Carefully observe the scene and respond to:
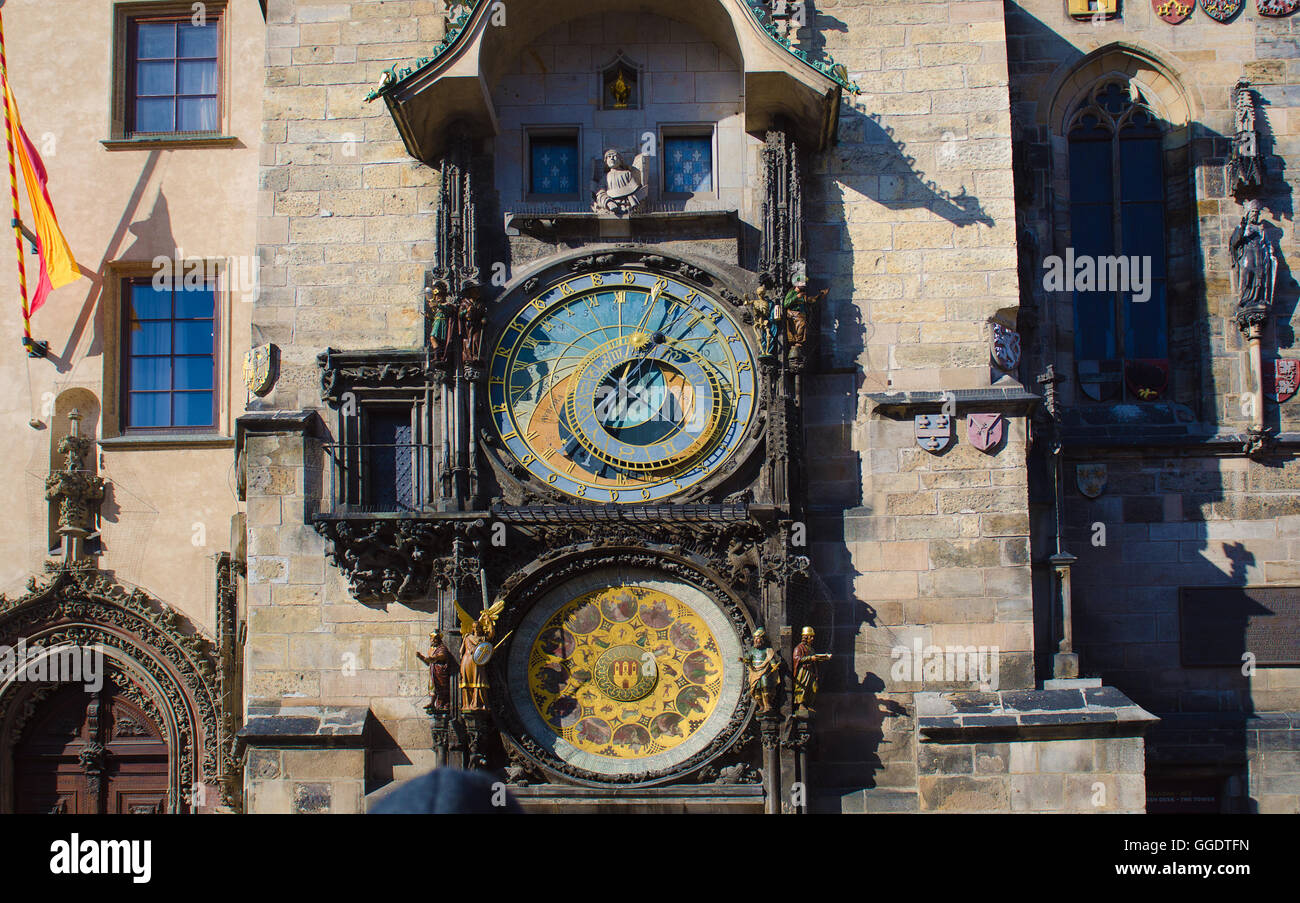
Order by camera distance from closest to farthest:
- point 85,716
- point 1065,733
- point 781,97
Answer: point 1065,733
point 781,97
point 85,716

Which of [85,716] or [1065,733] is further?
[85,716]

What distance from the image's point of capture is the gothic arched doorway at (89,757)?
1441cm

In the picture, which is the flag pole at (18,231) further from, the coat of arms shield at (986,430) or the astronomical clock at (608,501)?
the coat of arms shield at (986,430)

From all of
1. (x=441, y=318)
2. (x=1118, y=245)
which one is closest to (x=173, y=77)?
(x=441, y=318)

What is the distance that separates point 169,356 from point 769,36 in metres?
6.73

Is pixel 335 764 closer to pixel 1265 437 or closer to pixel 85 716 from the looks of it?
pixel 85 716

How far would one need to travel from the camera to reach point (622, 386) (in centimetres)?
1265

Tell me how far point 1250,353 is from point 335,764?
8.80 meters

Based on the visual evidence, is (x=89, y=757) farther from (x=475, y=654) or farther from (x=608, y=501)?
(x=608, y=501)

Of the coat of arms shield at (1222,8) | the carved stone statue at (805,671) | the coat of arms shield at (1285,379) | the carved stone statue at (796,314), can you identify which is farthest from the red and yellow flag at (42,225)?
the coat of arms shield at (1285,379)

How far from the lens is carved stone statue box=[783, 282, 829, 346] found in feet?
40.6


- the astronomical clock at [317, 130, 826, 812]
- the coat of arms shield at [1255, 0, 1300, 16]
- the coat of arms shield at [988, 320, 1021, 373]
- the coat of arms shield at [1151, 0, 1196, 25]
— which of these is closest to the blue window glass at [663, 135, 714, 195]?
the astronomical clock at [317, 130, 826, 812]

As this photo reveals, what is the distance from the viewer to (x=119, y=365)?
1513 centimetres
